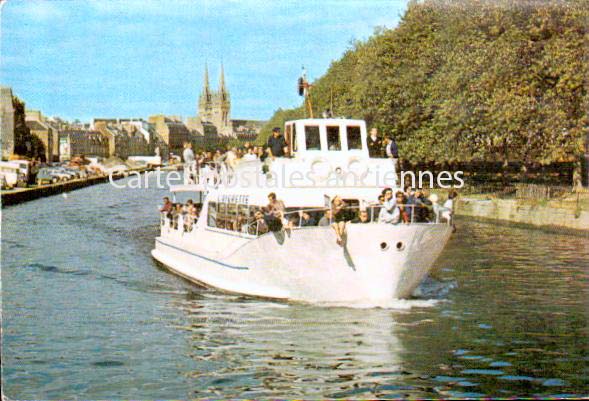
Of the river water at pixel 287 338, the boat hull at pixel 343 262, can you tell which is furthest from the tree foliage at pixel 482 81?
the boat hull at pixel 343 262

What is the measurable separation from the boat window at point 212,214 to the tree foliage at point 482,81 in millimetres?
20205

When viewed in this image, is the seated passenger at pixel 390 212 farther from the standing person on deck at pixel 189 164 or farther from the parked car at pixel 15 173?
the parked car at pixel 15 173

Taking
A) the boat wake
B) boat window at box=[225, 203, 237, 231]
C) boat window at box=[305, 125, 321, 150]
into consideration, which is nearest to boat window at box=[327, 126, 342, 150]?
boat window at box=[305, 125, 321, 150]

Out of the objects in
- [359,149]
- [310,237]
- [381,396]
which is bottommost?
[381,396]

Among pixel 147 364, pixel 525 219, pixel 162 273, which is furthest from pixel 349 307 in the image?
pixel 525 219

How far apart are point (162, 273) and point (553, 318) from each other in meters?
14.3

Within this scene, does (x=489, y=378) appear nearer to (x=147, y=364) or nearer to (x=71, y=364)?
(x=147, y=364)

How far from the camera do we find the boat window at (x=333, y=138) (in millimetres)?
28062

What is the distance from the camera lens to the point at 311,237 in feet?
77.4

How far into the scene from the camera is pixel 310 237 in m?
23.6

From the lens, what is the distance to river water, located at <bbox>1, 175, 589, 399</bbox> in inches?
677

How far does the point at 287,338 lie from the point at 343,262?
3.44m

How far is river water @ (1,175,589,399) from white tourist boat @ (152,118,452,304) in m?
0.60

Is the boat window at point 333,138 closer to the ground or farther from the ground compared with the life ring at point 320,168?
farther from the ground
